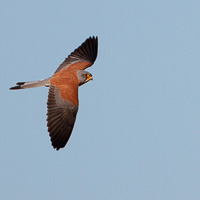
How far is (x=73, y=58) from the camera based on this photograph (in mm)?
15281

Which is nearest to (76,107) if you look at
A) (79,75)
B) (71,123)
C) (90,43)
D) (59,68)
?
(71,123)

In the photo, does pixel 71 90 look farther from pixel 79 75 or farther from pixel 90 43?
pixel 90 43

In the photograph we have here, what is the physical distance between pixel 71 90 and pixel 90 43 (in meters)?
3.26

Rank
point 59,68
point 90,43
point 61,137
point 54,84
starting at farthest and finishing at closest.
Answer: point 90,43 → point 59,68 → point 54,84 → point 61,137

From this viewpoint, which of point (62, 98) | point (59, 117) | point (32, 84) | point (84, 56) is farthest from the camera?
point (84, 56)

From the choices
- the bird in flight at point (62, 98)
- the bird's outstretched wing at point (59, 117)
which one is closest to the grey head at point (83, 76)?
the bird in flight at point (62, 98)

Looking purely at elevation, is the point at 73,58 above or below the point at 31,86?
above

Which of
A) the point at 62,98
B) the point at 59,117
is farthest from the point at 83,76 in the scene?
the point at 59,117

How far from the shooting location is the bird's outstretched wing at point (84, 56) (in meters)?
14.9

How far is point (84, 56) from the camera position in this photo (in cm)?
1544

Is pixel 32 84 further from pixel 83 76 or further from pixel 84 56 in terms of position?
pixel 84 56

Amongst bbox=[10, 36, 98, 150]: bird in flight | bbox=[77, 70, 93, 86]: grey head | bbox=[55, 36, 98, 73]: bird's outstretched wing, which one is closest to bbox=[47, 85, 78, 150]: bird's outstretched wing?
bbox=[10, 36, 98, 150]: bird in flight

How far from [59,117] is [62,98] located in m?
0.62

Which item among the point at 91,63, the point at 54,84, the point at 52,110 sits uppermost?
the point at 91,63
